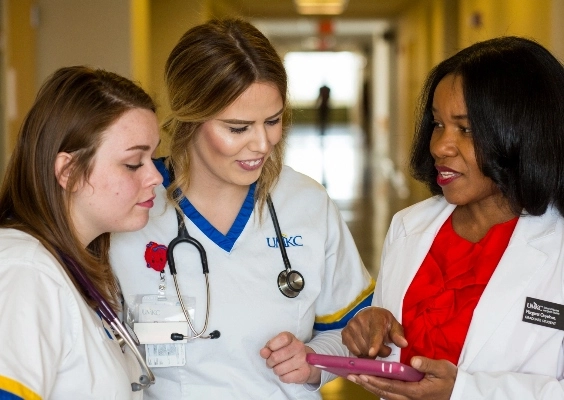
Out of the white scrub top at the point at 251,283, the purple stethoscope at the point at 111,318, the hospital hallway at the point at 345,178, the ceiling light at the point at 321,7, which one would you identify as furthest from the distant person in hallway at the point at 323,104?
the purple stethoscope at the point at 111,318

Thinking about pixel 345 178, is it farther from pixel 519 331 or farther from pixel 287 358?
pixel 519 331

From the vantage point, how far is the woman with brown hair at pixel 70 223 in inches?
55.3

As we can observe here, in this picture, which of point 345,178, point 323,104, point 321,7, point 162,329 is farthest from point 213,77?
point 323,104

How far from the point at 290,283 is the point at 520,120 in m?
0.69

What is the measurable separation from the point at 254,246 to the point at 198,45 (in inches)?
21.0

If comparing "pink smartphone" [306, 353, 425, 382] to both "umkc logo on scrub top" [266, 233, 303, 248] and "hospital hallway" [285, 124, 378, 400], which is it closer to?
"umkc logo on scrub top" [266, 233, 303, 248]

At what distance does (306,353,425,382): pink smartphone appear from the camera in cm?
164

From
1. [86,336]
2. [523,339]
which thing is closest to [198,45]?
[86,336]

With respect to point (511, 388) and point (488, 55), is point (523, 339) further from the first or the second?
point (488, 55)

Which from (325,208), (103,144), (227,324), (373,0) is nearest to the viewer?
(103,144)

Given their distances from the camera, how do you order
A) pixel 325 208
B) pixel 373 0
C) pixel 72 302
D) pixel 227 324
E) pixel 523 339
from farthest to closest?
pixel 373 0 < pixel 325 208 < pixel 227 324 < pixel 523 339 < pixel 72 302

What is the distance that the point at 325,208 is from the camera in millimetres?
2152

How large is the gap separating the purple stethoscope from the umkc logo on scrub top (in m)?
0.45

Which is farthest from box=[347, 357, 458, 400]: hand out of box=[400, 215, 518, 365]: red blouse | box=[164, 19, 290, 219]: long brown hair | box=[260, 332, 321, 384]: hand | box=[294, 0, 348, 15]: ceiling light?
box=[294, 0, 348, 15]: ceiling light
